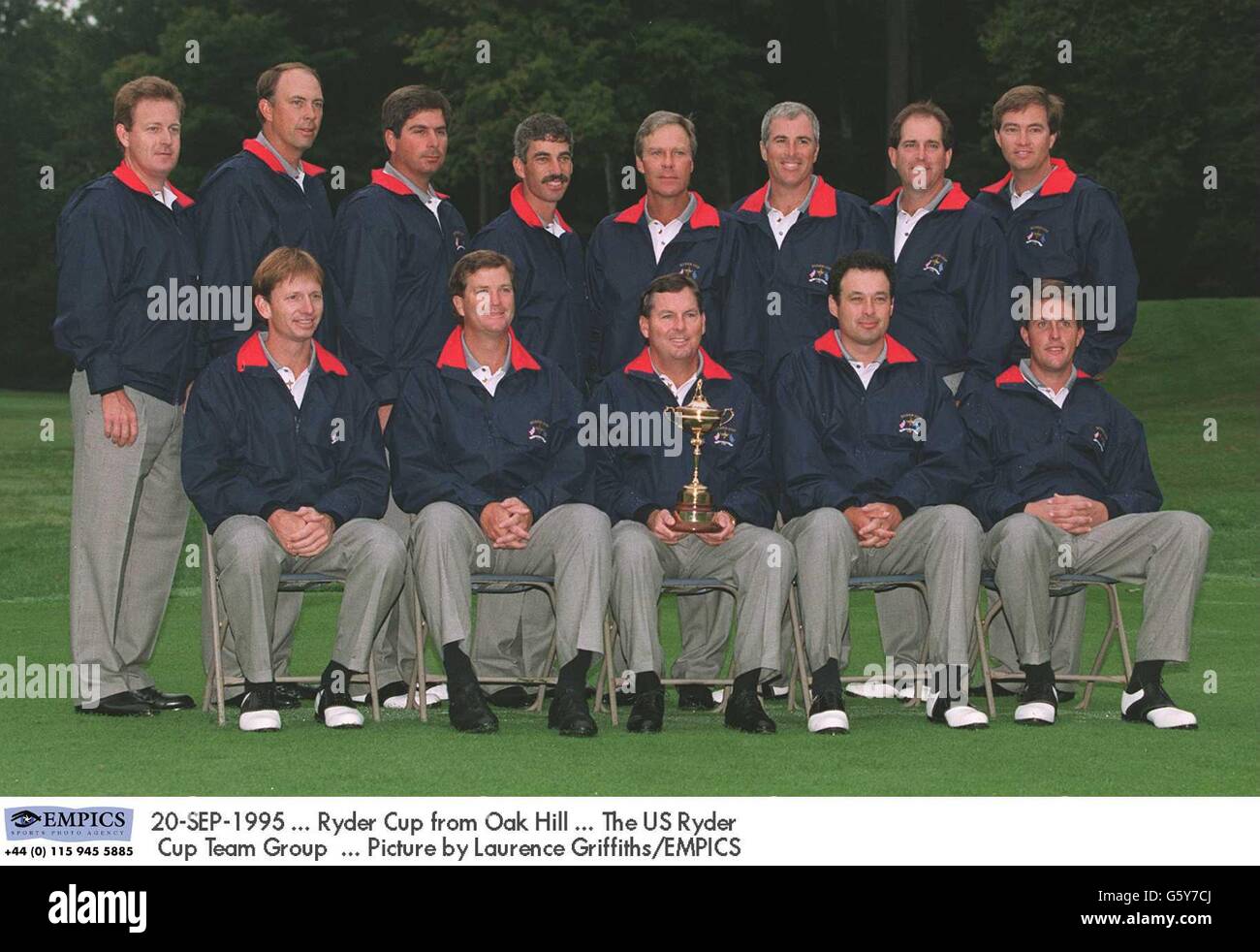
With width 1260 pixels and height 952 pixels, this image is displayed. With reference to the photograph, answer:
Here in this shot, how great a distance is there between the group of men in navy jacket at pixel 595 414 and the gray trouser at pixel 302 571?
0.01 m

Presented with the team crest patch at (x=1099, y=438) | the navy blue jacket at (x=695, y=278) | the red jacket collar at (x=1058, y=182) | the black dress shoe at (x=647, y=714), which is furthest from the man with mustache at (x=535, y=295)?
the team crest patch at (x=1099, y=438)

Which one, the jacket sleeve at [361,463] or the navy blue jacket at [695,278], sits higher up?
the navy blue jacket at [695,278]

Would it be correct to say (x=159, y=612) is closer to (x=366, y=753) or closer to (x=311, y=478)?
(x=311, y=478)

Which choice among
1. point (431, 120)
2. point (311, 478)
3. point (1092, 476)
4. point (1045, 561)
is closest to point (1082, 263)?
point (1092, 476)

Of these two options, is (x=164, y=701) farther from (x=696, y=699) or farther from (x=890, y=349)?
(x=890, y=349)

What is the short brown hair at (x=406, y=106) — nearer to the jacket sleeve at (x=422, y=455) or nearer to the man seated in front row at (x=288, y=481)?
the man seated in front row at (x=288, y=481)

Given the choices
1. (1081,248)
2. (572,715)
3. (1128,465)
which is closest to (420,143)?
(572,715)

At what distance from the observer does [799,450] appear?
6805 mm

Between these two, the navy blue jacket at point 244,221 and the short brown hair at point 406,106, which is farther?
the short brown hair at point 406,106

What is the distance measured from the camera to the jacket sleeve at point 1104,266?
7430mm

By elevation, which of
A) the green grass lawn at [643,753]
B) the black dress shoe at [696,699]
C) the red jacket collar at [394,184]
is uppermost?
the red jacket collar at [394,184]

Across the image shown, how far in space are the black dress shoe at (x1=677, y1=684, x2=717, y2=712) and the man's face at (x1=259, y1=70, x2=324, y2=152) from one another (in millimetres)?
2597

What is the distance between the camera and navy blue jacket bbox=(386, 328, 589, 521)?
267 inches

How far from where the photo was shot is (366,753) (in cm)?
592
